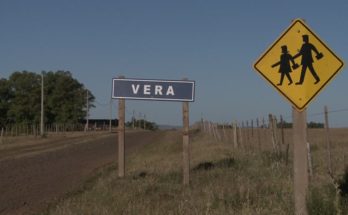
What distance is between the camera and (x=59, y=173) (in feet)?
65.7

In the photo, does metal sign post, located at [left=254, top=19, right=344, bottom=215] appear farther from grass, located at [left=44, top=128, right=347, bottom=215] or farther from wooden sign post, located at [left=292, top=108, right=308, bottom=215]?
grass, located at [left=44, top=128, right=347, bottom=215]

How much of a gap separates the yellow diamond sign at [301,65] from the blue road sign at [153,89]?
24.3 ft

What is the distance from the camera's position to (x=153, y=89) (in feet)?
49.6

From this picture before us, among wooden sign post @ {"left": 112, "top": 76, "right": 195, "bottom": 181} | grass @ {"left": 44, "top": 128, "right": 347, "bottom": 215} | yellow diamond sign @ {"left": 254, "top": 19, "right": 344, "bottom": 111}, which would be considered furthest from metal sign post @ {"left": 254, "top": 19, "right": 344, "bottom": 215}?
wooden sign post @ {"left": 112, "top": 76, "right": 195, "bottom": 181}

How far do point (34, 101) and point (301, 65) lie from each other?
99659 mm

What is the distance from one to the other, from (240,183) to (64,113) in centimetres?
9465

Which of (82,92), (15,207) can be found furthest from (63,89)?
(15,207)

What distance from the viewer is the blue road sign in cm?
1494

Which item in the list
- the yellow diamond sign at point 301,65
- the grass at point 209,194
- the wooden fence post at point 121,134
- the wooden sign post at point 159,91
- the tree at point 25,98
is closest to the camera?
the yellow diamond sign at point 301,65

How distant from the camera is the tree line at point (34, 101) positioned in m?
103

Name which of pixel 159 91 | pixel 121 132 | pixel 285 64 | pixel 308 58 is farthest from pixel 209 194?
pixel 121 132

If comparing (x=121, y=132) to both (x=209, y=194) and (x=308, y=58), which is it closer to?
(x=209, y=194)

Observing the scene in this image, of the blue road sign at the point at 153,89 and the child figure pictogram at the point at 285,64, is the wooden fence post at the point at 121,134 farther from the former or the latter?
the child figure pictogram at the point at 285,64

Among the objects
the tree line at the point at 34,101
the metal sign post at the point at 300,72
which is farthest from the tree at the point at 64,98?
the metal sign post at the point at 300,72
